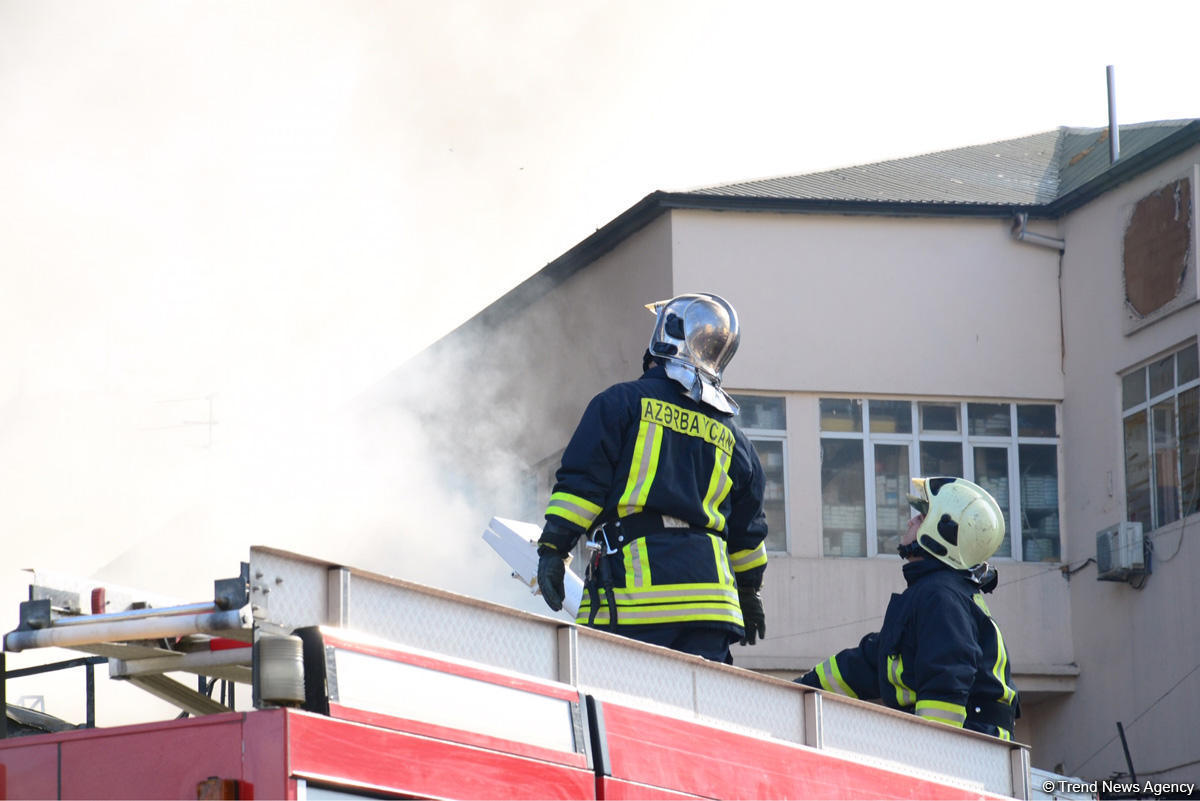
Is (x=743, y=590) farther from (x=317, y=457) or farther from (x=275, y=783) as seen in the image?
(x=317, y=457)

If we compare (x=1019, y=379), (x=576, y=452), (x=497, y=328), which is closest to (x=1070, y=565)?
(x=1019, y=379)

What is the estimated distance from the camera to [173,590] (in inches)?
948

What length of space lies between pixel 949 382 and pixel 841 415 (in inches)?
43.6

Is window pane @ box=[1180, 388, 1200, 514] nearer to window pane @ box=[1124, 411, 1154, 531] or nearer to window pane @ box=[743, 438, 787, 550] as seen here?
window pane @ box=[1124, 411, 1154, 531]

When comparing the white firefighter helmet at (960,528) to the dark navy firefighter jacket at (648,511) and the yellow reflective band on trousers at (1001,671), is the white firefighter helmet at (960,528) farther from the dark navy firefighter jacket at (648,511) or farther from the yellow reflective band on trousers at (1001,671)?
the dark navy firefighter jacket at (648,511)

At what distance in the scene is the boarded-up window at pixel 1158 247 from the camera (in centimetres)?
1570

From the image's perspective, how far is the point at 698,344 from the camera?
6.26m

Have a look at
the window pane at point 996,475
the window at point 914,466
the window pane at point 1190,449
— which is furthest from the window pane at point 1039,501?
the window pane at point 1190,449

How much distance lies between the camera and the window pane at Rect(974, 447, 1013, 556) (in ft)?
57.2

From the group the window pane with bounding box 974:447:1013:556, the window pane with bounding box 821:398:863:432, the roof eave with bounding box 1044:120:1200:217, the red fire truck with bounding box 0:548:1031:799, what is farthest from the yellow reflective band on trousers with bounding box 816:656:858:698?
the window pane with bounding box 974:447:1013:556

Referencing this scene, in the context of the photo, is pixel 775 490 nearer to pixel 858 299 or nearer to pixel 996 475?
pixel 858 299

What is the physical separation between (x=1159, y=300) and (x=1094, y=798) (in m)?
10.5

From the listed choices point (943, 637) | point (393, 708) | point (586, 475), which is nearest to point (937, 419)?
point (943, 637)

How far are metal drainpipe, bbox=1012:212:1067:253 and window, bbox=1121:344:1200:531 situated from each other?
157cm
